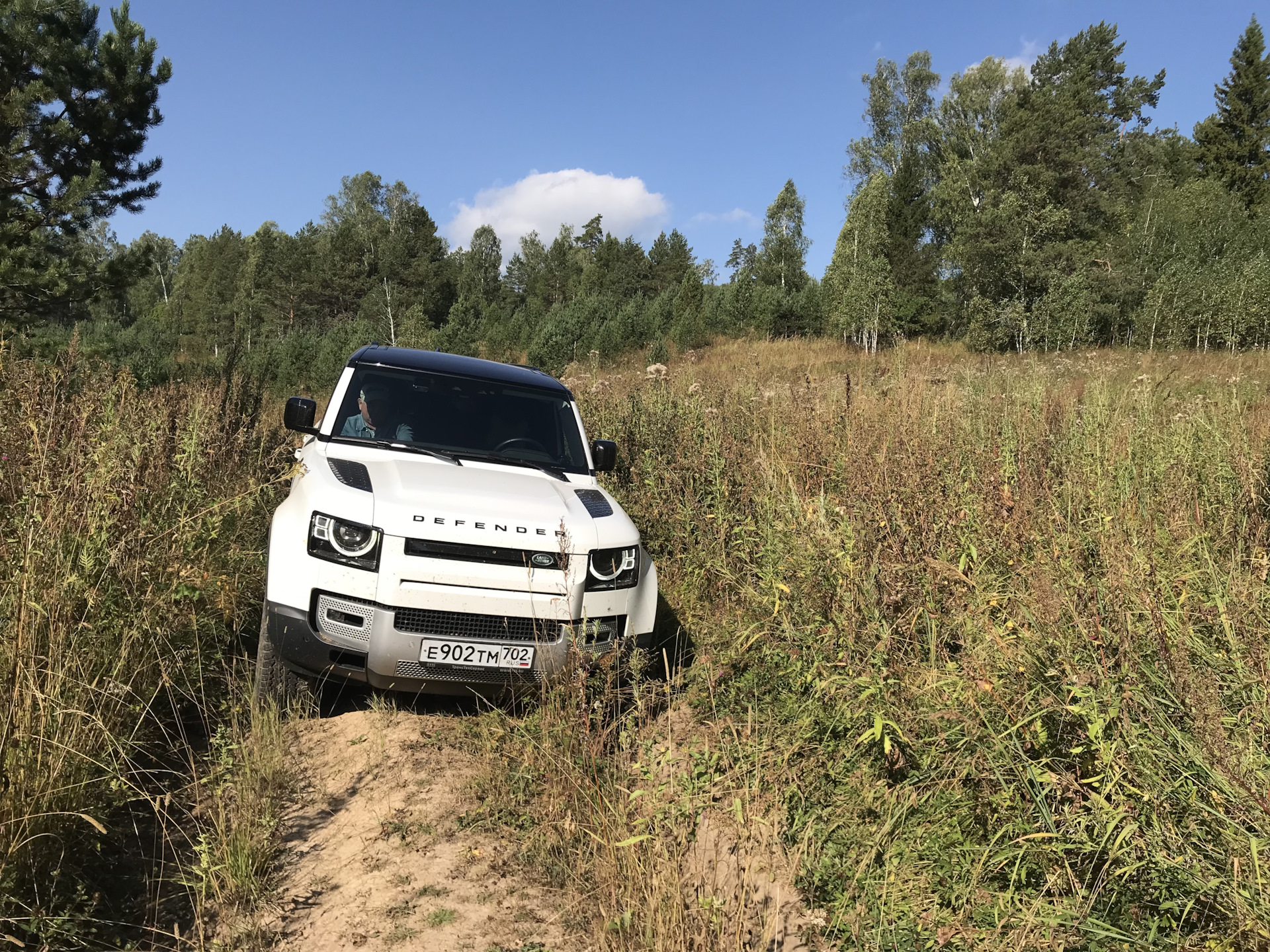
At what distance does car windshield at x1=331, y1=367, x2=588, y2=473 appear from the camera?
4641mm

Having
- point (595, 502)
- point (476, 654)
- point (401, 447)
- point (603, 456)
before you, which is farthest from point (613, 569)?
point (401, 447)

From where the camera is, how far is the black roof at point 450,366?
16.4ft

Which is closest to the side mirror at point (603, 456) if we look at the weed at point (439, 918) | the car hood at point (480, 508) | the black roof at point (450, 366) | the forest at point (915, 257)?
the black roof at point (450, 366)

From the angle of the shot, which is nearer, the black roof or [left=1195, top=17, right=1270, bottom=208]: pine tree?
the black roof

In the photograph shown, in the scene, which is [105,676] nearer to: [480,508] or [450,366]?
[480,508]

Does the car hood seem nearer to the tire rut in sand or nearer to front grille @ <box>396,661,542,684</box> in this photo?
front grille @ <box>396,661,542,684</box>

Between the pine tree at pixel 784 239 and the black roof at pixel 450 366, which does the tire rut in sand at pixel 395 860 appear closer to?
the black roof at pixel 450 366

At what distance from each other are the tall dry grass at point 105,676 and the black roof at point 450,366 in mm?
1204

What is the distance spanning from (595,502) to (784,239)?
6071 centimetres

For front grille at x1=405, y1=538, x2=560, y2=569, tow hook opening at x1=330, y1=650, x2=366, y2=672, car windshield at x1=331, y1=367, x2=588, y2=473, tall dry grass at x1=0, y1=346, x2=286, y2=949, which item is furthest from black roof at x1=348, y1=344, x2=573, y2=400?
tow hook opening at x1=330, y1=650, x2=366, y2=672

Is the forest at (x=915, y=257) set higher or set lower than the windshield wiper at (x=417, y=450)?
higher

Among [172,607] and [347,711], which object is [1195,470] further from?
[172,607]

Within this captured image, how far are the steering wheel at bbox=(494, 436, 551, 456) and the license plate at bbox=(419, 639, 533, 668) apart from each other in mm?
1655

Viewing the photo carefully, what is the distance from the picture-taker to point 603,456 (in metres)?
4.92
